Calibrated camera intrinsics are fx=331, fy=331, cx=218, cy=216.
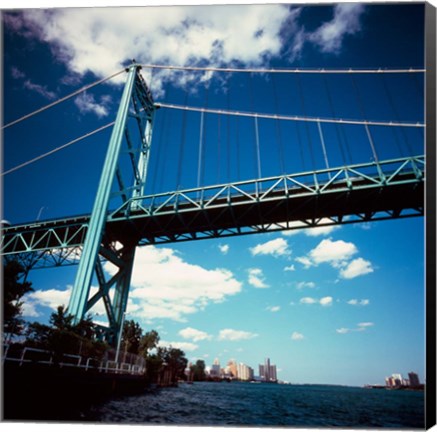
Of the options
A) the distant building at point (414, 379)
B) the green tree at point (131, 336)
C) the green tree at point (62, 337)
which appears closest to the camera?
the distant building at point (414, 379)

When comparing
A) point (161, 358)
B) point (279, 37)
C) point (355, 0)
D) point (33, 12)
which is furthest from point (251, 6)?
point (161, 358)

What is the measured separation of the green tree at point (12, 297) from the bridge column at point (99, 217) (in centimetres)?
281

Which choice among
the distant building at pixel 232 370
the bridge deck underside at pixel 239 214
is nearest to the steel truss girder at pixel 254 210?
the bridge deck underside at pixel 239 214

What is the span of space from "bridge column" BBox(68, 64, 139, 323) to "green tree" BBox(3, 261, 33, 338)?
9.20 ft

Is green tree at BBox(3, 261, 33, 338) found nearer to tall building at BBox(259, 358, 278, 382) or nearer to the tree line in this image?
the tree line

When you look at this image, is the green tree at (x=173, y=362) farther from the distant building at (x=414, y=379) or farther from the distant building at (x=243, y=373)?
the distant building at (x=414, y=379)

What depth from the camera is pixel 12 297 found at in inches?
361

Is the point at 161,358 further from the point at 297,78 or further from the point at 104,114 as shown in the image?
the point at 297,78

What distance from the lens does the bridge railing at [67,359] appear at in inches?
324

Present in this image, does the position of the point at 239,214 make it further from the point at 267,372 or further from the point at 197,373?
the point at 197,373

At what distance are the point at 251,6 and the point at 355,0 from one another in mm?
2509

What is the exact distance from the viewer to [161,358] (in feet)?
71.6

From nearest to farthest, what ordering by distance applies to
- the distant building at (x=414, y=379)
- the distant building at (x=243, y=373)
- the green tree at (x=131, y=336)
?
the distant building at (x=414, y=379) < the distant building at (x=243, y=373) < the green tree at (x=131, y=336)

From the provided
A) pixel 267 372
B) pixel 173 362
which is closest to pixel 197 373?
pixel 173 362
